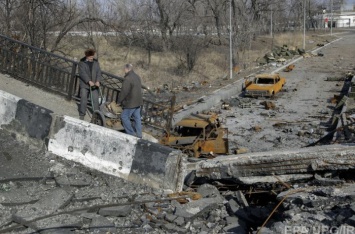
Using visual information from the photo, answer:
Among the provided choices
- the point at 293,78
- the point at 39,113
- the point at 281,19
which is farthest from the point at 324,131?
the point at 281,19

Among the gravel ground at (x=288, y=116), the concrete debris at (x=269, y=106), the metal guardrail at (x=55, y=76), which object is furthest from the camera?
the concrete debris at (x=269, y=106)

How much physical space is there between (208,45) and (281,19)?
36755mm

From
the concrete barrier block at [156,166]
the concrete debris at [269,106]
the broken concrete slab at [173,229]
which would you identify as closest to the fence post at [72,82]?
the concrete barrier block at [156,166]

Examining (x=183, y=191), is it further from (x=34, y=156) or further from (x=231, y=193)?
(x=34, y=156)

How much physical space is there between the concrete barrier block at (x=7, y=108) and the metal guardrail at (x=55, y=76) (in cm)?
235

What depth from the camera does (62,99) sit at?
35.9ft

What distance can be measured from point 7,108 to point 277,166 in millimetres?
4828

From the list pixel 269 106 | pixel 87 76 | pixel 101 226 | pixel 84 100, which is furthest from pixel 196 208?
pixel 269 106

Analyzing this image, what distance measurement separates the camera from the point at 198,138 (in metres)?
11.4

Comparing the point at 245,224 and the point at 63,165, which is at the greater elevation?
the point at 63,165

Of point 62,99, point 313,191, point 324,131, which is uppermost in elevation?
point 62,99

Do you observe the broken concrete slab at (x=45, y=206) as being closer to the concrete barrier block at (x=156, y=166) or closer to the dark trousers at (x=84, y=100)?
the concrete barrier block at (x=156, y=166)

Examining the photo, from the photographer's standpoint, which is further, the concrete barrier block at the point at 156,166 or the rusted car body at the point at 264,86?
the rusted car body at the point at 264,86

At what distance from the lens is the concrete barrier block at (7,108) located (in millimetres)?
8453
